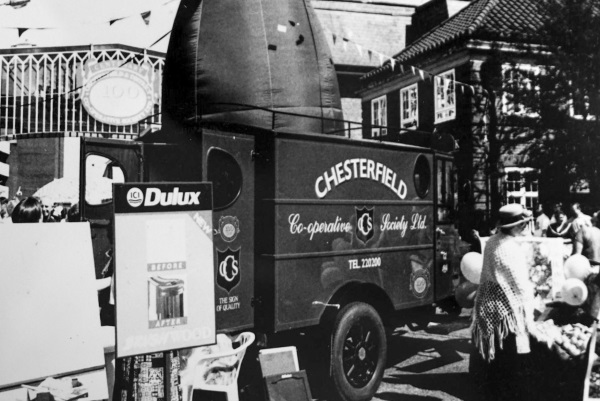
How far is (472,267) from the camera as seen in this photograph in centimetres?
658

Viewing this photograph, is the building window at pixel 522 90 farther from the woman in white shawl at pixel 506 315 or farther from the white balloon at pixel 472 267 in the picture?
the woman in white shawl at pixel 506 315

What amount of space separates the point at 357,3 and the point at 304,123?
410cm

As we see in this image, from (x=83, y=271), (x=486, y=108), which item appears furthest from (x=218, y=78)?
(x=486, y=108)

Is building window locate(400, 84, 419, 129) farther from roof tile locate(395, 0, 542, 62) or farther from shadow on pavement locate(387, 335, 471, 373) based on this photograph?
shadow on pavement locate(387, 335, 471, 373)

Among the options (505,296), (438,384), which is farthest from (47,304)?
(438,384)

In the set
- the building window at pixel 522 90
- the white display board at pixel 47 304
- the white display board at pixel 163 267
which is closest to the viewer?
the white display board at pixel 47 304

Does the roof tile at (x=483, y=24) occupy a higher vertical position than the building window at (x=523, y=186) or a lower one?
higher

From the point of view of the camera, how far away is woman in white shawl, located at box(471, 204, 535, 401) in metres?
4.85

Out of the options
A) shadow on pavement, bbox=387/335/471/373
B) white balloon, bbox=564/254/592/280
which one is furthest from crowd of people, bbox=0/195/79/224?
white balloon, bbox=564/254/592/280

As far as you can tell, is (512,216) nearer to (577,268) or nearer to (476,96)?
(577,268)

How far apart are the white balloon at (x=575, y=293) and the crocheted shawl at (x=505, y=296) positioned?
75 centimetres

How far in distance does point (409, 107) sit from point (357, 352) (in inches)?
433

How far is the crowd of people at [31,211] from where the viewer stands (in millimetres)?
4039

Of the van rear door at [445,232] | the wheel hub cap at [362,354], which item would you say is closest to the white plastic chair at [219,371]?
the wheel hub cap at [362,354]
